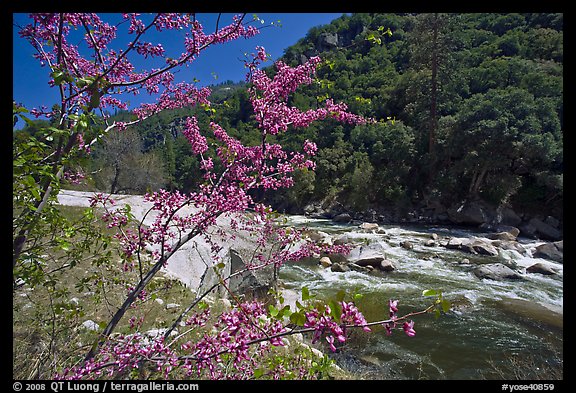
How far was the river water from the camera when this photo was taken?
234 inches

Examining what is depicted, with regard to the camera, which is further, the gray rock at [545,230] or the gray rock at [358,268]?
the gray rock at [545,230]

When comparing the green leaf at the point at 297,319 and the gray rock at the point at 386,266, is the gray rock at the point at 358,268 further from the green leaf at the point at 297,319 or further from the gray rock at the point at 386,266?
the green leaf at the point at 297,319

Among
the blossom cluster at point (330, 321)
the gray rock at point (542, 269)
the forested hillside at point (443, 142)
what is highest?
the forested hillside at point (443, 142)

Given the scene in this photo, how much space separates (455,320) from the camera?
8062 mm

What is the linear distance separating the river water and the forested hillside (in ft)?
20.7

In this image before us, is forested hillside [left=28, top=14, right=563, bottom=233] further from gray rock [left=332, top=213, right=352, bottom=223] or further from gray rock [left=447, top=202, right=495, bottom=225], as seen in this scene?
gray rock [left=332, top=213, right=352, bottom=223]

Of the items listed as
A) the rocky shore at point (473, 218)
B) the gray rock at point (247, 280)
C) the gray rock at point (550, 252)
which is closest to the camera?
the gray rock at point (247, 280)

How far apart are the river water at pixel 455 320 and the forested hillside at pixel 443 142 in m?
6.32

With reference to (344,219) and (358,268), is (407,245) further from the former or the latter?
(344,219)

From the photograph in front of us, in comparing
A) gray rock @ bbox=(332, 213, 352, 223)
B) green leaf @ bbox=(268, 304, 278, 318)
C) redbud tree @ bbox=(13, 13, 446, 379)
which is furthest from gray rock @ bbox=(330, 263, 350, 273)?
gray rock @ bbox=(332, 213, 352, 223)

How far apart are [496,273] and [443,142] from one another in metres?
19.6

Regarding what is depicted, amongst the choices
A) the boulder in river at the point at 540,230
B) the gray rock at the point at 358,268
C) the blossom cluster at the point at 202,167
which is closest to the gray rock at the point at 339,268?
the gray rock at the point at 358,268

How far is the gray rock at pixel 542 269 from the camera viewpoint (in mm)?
11484
